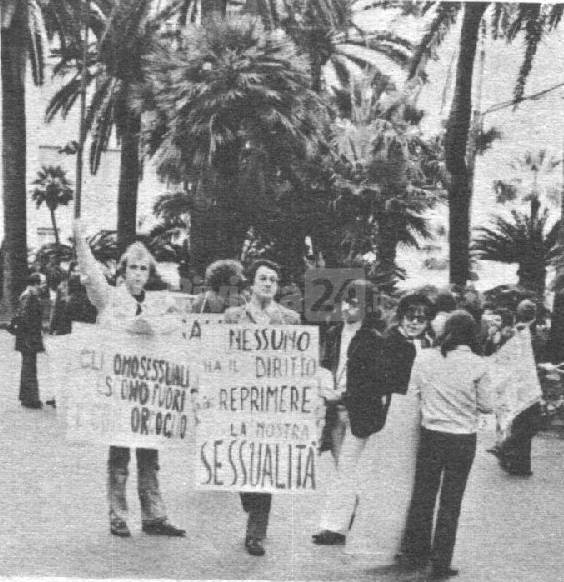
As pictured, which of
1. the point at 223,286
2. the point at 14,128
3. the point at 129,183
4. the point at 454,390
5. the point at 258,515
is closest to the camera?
the point at 454,390

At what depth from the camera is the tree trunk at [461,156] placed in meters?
9.86

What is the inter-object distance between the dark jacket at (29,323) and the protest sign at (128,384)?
4215 millimetres

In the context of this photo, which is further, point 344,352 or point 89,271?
point 344,352

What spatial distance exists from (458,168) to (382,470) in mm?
5464

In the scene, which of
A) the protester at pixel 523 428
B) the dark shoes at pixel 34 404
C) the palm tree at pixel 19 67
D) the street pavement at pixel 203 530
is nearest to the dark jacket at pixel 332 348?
the street pavement at pixel 203 530

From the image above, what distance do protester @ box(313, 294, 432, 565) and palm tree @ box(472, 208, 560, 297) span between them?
192 inches

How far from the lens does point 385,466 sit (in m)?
5.86

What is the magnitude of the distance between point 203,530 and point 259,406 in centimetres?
84

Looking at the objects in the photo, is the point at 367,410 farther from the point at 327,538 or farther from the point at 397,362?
the point at 327,538

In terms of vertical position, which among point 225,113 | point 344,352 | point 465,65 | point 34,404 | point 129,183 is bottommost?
point 34,404

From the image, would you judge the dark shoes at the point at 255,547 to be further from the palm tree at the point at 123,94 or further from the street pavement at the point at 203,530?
the palm tree at the point at 123,94

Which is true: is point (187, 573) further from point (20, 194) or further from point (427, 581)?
point (20, 194)

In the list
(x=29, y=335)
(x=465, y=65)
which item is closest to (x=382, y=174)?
(x=465, y=65)

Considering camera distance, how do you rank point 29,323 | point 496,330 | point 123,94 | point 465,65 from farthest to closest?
point 123,94 → point 29,323 → point 465,65 → point 496,330
